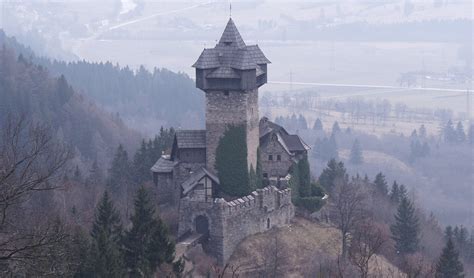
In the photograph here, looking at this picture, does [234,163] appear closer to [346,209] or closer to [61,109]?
[346,209]

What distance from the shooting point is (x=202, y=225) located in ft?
128

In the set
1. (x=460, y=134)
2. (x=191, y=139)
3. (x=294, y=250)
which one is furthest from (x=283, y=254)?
(x=460, y=134)

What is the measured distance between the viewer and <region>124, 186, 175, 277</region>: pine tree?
1198 inches

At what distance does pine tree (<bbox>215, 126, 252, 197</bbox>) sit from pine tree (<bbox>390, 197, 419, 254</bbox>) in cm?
915

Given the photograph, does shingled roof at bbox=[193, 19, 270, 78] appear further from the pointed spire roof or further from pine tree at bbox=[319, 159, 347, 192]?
pine tree at bbox=[319, 159, 347, 192]

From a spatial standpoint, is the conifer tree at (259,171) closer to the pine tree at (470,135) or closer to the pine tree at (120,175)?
the pine tree at (120,175)

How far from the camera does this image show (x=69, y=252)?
24.2m

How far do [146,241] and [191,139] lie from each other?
37.3 feet

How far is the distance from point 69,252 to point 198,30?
106m

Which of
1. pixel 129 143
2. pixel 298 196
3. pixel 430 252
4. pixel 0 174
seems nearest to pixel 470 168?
pixel 129 143

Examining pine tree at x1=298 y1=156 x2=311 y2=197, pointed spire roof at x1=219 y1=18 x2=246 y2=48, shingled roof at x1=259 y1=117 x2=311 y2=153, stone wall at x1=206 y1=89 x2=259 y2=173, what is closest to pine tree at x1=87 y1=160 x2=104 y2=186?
shingled roof at x1=259 y1=117 x2=311 y2=153

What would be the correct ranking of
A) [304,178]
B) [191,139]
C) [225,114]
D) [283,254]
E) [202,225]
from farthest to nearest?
[304,178]
[191,139]
[225,114]
[202,225]
[283,254]

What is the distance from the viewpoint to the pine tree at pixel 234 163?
4025cm

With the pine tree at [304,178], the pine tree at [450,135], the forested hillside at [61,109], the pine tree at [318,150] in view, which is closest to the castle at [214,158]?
the pine tree at [304,178]
